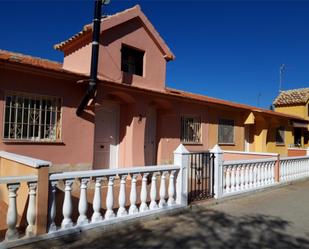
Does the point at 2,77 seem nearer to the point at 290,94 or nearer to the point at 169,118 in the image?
the point at 169,118

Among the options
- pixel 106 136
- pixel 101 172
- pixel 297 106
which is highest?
pixel 297 106

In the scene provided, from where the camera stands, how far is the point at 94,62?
28.2 feet

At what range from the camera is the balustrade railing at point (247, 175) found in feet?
28.0

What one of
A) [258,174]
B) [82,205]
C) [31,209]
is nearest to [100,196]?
[82,205]

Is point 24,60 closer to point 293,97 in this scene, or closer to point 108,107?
point 108,107

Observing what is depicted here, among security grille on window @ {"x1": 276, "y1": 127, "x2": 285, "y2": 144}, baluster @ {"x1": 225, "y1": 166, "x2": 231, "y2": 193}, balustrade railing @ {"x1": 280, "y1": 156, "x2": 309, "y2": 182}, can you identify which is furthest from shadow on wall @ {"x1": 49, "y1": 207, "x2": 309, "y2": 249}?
security grille on window @ {"x1": 276, "y1": 127, "x2": 285, "y2": 144}

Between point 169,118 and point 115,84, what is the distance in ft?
12.1

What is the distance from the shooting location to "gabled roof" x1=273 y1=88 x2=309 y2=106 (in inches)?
1000

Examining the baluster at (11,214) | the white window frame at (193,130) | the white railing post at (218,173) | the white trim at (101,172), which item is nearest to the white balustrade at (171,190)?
the white trim at (101,172)

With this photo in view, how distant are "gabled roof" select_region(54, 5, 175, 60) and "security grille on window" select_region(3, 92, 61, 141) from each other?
312 centimetres

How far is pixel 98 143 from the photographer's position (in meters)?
10.2

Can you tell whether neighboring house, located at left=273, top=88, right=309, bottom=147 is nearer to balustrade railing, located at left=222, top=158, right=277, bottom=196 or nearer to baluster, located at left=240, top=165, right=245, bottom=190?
balustrade railing, located at left=222, top=158, right=277, bottom=196

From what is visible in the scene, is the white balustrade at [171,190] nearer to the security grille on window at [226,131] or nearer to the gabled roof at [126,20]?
the gabled roof at [126,20]

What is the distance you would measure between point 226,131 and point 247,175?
260 inches
